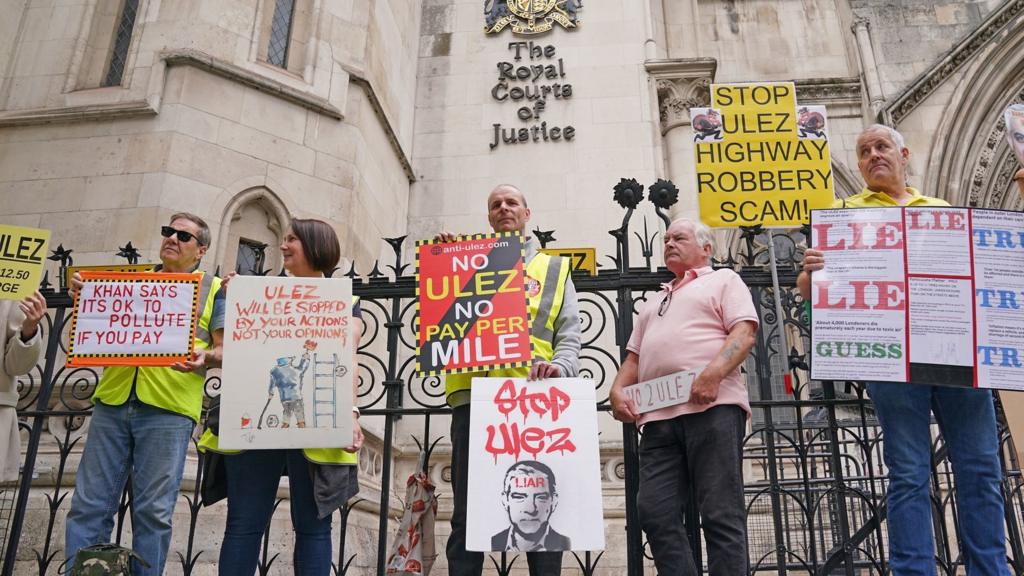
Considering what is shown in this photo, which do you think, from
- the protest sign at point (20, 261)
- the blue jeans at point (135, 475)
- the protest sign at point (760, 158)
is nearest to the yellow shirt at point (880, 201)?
the protest sign at point (760, 158)

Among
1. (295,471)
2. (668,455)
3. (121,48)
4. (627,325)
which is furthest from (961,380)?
(121,48)

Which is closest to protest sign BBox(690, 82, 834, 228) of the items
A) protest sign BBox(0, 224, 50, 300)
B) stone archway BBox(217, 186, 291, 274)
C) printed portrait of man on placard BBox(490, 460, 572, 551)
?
printed portrait of man on placard BBox(490, 460, 572, 551)

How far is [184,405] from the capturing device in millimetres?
3693

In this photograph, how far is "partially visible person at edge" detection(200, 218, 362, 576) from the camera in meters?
3.22

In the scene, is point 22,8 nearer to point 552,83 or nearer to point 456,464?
point 552,83

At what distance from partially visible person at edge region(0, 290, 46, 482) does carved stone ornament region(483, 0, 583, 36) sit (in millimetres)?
9434

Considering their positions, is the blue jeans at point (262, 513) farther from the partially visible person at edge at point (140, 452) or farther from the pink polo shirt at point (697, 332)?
the pink polo shirt at point (697, 332)

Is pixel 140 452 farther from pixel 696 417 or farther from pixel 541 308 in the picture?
pixel 696 417

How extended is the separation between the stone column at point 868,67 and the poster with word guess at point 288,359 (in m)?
12.9

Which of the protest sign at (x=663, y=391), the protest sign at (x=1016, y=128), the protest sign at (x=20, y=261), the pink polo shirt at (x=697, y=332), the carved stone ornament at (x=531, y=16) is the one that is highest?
the carved stone ornament at (x=531, y=16)

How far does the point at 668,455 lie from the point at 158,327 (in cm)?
276

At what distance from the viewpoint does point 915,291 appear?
3654 millimetres

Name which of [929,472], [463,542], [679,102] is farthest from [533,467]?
[679,102]

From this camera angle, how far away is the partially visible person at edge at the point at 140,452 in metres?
3.43
